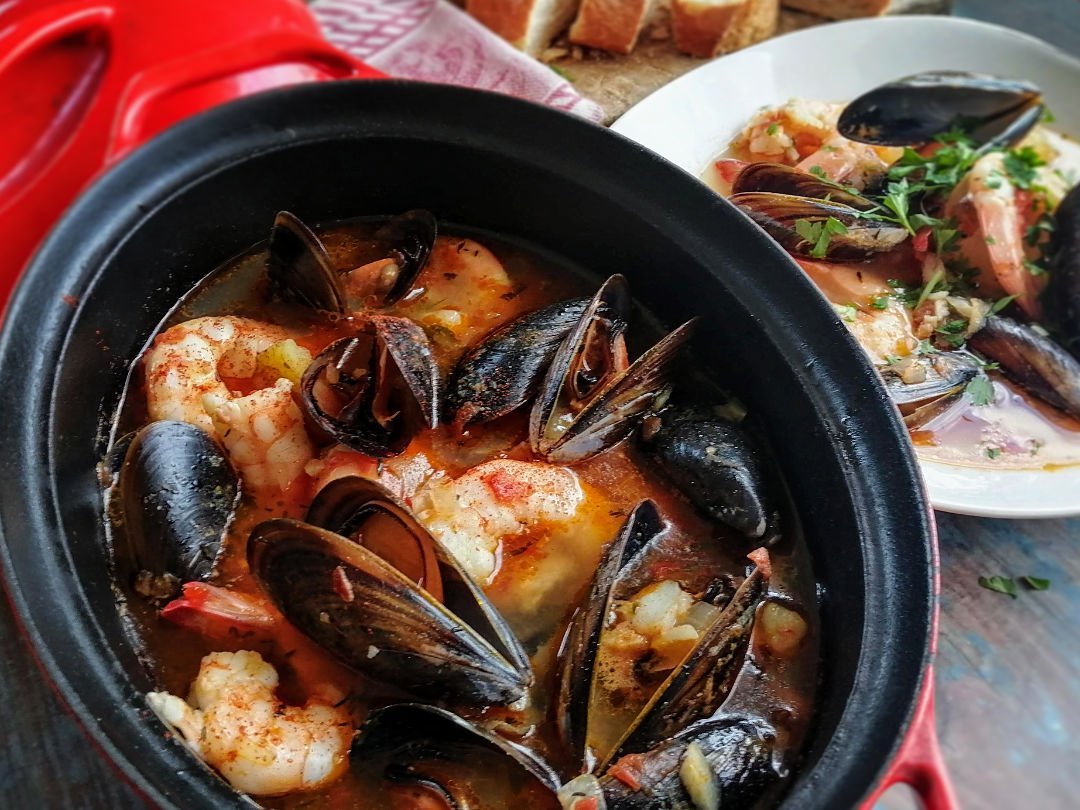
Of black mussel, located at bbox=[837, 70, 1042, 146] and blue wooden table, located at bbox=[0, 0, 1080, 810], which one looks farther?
black mussel, located at bbox=[837, 70, 1042, 146]

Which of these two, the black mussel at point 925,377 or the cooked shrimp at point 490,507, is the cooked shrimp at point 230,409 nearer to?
the cooked shrimp at point 490,507

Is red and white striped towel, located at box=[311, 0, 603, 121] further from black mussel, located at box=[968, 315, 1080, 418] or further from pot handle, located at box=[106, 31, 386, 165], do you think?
black mussel, located at box=[968, 315, 1080, 418]

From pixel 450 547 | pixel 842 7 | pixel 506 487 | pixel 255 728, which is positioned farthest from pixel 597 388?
pixel 842 7

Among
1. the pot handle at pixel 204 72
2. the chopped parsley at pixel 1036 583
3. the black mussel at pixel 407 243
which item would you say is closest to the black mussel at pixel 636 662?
the black mussel at pixel 407 243

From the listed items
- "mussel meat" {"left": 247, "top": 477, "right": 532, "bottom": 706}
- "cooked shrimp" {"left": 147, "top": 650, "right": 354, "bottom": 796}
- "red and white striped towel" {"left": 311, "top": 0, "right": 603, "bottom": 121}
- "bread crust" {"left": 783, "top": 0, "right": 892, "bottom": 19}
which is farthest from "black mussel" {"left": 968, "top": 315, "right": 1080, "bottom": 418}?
"cooked shrimp" {"left": 147, "top": 650, "right": 354, "bottom": 796}

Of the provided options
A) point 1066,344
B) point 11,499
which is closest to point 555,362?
point 11,499

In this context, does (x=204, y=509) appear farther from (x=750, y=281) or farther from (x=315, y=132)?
(x=750, y=281)
